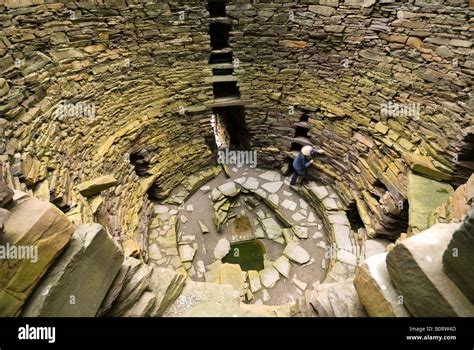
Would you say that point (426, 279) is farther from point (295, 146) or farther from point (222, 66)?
point (222, 66)

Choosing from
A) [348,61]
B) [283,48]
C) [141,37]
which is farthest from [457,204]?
[141,37]

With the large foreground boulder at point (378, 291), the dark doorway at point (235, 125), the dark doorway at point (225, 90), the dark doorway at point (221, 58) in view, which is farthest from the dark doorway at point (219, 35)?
the large foreground boulder at point (378, 291)

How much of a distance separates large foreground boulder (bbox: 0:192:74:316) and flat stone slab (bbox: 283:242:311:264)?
5.94 m

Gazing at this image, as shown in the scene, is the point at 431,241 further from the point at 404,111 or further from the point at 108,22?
the point at 108,22

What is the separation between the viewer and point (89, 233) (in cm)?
325

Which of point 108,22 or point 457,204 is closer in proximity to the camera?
point 457,204

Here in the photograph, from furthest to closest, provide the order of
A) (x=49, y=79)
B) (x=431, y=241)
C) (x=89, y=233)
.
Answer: (x=49, y=79)
(x=89, y=233)
(x=431, y=241)

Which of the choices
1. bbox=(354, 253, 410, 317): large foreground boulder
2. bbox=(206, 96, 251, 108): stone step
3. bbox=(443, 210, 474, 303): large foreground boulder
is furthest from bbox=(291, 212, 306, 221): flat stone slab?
bbox=(443, 210, 474, 303): large foreground boulder

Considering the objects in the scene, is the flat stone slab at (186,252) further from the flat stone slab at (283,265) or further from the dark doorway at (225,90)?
the dark doorway at (225,90)

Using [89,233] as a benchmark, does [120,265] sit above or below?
below

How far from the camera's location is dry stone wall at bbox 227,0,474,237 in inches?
248
